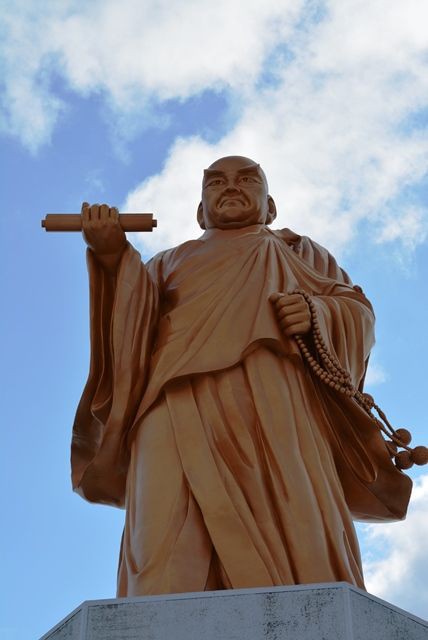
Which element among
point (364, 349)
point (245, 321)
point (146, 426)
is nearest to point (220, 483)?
point (146, 426)

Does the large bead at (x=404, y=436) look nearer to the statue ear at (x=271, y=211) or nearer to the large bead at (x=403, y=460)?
the large bead at (x=403, y=460)

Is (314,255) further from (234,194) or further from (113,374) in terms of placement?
(113,374)

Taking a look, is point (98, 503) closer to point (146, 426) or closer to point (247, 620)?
point (146, 426)

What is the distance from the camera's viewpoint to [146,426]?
6281mm

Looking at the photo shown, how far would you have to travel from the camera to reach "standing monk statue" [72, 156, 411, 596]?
18.2 feet

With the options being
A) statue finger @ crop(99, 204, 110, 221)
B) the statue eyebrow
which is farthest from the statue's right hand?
the statue eyebrow

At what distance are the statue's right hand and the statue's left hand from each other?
3.69ft

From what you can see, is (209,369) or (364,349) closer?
(209,369)

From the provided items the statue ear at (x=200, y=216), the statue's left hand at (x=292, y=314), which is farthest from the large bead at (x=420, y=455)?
the statue ear at (x=200, y=216)

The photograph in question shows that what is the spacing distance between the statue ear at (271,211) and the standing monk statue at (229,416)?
1.58 feet

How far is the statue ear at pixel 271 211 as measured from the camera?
8.26m

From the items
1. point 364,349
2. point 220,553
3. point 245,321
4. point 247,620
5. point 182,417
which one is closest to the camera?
point 247,620

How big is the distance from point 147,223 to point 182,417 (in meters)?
1.41

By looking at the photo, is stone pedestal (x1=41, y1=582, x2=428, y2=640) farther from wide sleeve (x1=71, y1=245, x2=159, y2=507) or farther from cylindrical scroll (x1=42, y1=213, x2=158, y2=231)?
cylindrical scroll (x1=42, y1=213, x2=158, y2=231)
